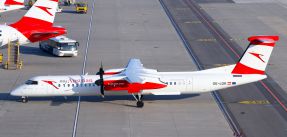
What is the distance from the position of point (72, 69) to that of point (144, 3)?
144 ft

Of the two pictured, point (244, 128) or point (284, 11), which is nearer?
point (244, 128)

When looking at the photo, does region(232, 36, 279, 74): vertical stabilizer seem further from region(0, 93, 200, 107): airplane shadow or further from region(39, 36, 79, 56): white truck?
→ region(39, 36, 79, 56): white truck

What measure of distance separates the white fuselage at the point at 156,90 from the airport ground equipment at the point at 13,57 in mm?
11930

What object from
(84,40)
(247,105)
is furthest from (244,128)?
(84,40)

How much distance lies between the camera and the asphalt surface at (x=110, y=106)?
46.2m

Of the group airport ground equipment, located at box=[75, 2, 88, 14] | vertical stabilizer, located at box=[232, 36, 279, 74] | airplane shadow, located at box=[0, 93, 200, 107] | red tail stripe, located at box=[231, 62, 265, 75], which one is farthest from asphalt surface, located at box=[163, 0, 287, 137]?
airport ground equipment, located at box=[75, 2, 88, 14]

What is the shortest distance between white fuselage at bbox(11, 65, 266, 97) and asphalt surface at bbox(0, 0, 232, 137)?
50.4 inches

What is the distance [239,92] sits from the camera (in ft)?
183

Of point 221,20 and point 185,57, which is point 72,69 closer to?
point 185,57

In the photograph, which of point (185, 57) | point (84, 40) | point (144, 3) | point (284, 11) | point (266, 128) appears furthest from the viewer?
point (144, 3)

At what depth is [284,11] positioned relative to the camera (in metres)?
96.6

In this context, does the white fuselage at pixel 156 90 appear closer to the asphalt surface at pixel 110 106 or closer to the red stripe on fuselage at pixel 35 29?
the asphalt surface at pixel 110 106

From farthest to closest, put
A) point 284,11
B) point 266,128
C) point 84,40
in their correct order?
point 284,11
point 84,40
point 266,128

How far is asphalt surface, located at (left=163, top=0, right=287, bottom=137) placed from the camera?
47.4 metres
